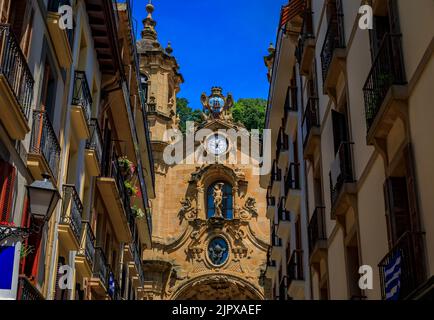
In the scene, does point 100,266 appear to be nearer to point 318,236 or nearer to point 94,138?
point 94,138

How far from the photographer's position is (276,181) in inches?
1144

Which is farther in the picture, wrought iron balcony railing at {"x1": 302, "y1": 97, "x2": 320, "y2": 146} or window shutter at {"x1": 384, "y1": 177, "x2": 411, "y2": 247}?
wrought iron balcony railing at {"x1": 302, "y1": 97, "x2": 320, "y2": 146}

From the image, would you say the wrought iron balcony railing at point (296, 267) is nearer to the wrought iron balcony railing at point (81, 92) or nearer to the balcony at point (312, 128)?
the balcony at point (312, 128)

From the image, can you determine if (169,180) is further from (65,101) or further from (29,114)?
(29,114)

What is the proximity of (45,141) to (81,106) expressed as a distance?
284 centimetres

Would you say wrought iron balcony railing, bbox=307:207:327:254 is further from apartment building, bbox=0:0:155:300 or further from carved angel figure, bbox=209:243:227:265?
carved angel figure, bbox=209:243:227:265

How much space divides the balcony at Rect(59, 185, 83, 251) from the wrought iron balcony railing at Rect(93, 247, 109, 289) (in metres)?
2.95

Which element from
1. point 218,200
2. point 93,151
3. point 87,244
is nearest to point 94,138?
point 93,151

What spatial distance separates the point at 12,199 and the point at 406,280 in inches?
247

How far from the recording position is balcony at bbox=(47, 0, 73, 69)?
14.1 metres

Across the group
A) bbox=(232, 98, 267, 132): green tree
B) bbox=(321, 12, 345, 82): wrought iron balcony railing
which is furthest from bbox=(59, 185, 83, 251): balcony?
bbox=(232, 98, 267, 132): green tree

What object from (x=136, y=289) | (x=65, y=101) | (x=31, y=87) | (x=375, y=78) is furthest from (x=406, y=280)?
(x=136, y=289)

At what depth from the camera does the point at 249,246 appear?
42469mm

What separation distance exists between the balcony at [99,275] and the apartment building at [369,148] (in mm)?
5637
